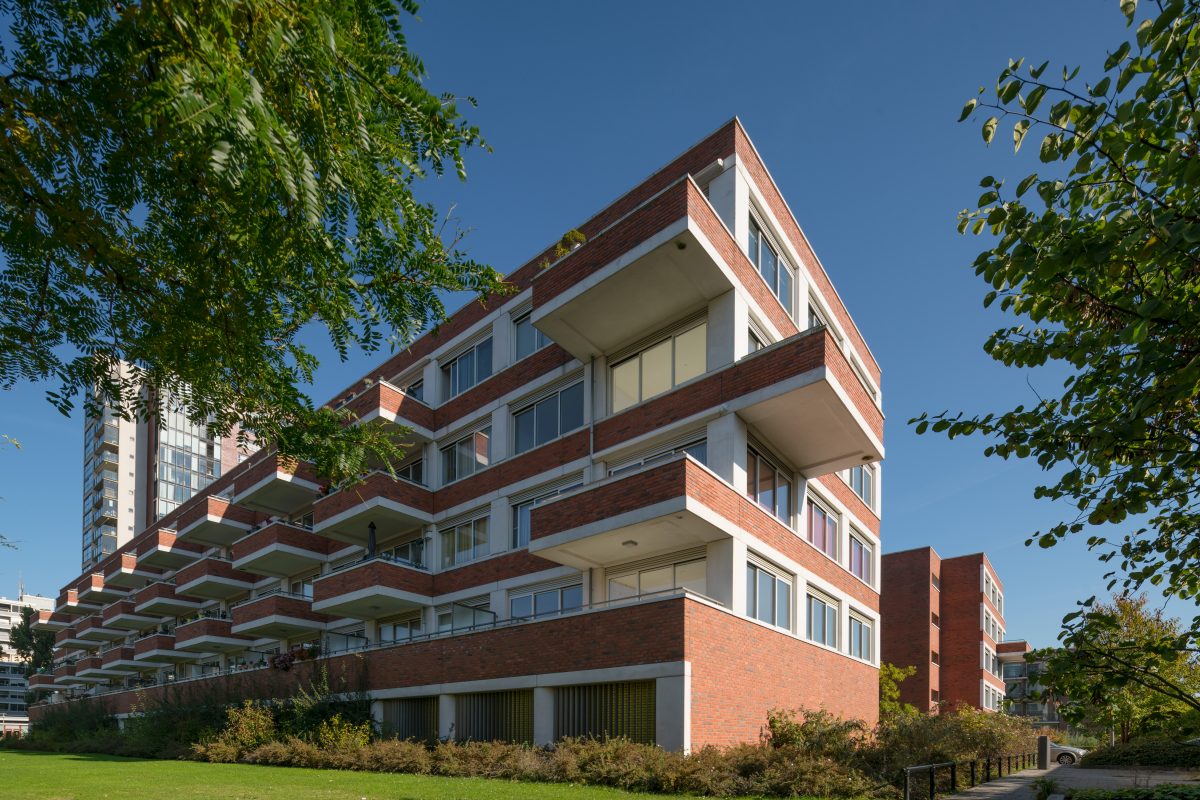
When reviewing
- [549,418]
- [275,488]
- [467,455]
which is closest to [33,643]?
[275,488]

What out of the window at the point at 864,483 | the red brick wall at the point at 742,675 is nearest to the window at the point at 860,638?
the red brick wall at the point at 742,675

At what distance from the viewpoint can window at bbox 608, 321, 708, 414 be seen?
20.1 metres

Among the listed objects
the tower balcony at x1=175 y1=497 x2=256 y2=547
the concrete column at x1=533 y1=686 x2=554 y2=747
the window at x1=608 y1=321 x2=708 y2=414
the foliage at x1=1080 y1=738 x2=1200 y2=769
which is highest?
the window at x1=608 y1=321 x2=708 y2=414

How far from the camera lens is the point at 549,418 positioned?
2395 centimetres

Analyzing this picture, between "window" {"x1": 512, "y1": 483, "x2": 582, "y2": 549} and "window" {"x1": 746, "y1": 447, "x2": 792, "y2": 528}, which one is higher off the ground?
"window" {"x1": 746, "y1": 447, "x2": 792, "y2": 528}

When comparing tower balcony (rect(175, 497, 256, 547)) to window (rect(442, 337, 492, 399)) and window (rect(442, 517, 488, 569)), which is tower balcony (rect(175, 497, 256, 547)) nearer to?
window (rect(442, 337, 492, 399))

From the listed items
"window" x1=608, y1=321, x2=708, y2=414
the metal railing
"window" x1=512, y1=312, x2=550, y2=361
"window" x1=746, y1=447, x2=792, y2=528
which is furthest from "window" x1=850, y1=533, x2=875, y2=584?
"window" x1=512, y1=312, x2=550, y2=361

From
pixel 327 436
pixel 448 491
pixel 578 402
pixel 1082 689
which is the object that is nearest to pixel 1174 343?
pixel 1082 689

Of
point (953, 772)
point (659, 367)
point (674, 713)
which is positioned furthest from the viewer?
point (659, 367)

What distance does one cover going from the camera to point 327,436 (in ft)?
31.0

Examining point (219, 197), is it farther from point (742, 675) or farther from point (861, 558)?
point (861, 558)

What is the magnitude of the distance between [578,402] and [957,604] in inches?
1701

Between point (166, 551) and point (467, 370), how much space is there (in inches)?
1156

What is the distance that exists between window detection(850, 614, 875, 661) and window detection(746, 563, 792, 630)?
22.2 feet
